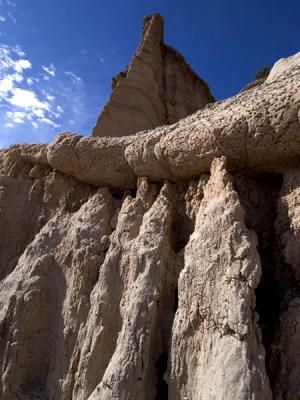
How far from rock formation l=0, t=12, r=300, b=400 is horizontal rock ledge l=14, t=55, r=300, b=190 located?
0.02m

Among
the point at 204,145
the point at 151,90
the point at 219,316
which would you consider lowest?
the point at 219,316

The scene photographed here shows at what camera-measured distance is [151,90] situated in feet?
42.0

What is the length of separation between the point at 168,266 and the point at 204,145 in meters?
1.80

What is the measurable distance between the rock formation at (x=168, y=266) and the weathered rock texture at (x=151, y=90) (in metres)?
4.95

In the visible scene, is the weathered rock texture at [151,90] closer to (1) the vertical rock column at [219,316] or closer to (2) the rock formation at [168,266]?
(2) the rock formation at [168,266]

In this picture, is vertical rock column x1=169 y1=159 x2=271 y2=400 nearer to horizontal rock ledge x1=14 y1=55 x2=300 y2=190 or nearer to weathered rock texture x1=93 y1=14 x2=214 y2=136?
horizontal rock ledge x1=14 y1=55 x2=300 y2=190

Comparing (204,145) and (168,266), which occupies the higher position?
(204,145)

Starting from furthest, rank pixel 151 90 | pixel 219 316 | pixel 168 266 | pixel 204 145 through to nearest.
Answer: pixel 151 90, pixel 204 145, pixel 168 266, pixel 219 316

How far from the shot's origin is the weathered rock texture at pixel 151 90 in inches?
470

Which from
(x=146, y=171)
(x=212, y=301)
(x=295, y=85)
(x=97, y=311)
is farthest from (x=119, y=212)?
(x=295, y=85)

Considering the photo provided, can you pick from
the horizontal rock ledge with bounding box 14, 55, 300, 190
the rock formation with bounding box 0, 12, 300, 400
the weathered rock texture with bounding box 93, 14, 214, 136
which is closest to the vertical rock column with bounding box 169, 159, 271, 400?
the rock formation with bounding box 0, 12, 300, 400

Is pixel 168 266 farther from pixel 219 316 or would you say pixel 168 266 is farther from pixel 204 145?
pixel 204 145

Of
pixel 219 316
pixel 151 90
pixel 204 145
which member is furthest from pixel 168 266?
pixel 151 90

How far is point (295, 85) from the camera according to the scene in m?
4.62
